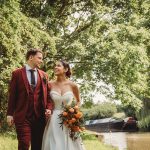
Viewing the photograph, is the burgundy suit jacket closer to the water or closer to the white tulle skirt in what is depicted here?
the white tulle skirt

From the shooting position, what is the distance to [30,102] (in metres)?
6.53

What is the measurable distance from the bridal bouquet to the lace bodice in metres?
0.22

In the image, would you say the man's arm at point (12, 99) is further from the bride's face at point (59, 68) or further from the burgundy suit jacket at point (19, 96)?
the bride's face at point (59, 68)

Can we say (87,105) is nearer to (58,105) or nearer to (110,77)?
(110,77)

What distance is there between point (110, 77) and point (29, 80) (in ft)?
45.2

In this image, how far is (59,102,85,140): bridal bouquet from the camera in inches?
280

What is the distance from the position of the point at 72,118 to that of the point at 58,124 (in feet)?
1.46

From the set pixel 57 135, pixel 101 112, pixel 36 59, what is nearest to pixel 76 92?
pixel 57 135

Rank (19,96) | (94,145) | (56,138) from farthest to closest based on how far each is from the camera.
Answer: (94,145) < (56,138) < (19,96)

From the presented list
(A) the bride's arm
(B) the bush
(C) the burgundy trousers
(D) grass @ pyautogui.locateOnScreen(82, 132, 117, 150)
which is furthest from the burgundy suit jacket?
(B) the bush

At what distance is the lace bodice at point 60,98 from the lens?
7477 millimetres

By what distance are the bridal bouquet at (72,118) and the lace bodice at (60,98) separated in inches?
8.8

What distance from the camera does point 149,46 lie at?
22.2 meters

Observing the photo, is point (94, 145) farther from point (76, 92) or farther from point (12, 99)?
point (12, 99)
